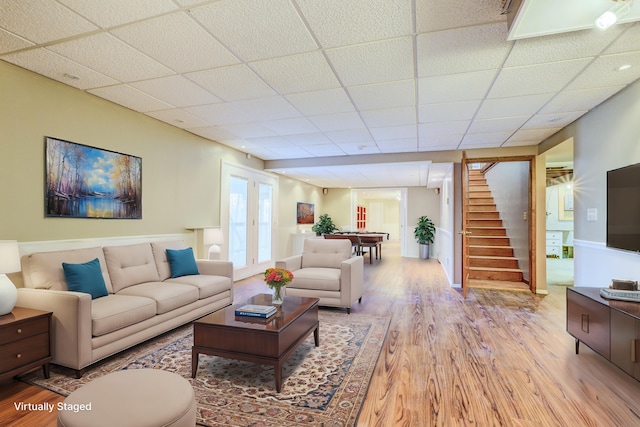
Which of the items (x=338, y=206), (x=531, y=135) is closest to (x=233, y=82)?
(x=531, y=135)

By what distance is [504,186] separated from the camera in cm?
706

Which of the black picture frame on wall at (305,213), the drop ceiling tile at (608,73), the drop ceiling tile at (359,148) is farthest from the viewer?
the black picture frame on wall at (305,213)

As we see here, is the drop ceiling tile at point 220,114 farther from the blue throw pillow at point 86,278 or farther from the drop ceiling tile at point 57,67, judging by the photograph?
the blue throw pillow at point 86,278

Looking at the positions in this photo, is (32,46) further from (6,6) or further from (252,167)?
(252,167)

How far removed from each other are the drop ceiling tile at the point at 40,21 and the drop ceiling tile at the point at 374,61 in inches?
66.9

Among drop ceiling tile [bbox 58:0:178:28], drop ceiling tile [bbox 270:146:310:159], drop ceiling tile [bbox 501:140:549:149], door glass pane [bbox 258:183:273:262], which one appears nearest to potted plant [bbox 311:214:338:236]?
door glass pane [bbox 258:183:273:262]

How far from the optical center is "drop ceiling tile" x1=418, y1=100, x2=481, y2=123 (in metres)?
3.44

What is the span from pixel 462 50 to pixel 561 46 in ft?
2.20

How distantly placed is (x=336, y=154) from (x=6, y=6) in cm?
478

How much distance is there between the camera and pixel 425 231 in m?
9.35

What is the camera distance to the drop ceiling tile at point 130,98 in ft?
10.3

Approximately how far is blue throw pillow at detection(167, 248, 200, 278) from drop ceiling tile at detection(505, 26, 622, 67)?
3802 mm

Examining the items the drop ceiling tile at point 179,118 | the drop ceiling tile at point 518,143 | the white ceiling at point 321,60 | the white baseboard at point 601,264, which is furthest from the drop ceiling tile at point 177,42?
the drop ceiling tile at point 518,143

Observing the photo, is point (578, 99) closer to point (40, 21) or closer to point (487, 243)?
point (487, 243)
